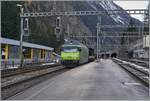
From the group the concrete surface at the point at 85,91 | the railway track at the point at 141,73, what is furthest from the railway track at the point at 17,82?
the railway track at the point at 141,73

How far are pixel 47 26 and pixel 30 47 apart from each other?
Result: 156 ft

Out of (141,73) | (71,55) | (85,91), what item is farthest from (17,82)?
(71,55)

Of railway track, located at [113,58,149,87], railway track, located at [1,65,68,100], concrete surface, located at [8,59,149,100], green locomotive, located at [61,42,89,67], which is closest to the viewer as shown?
concrete surface, located at [8,59,149,100]

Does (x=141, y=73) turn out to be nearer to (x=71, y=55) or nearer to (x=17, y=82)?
(x=17, y=82)

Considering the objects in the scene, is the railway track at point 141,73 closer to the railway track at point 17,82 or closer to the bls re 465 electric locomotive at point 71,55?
the railway track at point 17,82

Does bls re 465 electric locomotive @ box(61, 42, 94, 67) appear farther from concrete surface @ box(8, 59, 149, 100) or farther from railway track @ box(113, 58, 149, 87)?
concrete surface @ box(8, 59, 149, 100)

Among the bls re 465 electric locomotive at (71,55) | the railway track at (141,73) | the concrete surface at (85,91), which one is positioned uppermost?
the bls re 465 electric locomotive at (71,55)

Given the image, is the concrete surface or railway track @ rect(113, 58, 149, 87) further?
railway track @ rect(113, 58, 149, 87)

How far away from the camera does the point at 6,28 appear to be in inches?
2997

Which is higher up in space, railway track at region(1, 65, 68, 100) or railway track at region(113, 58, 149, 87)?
railway track at region(113, 58, 149, 87)

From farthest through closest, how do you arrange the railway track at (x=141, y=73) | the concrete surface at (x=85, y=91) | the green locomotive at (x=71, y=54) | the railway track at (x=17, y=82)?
the green locomotive at (x=71, y=54)
the railway track at (x=141, y=73)
the railway track at (x=17, y=82)
the concrete surface at (x=85, y=91)

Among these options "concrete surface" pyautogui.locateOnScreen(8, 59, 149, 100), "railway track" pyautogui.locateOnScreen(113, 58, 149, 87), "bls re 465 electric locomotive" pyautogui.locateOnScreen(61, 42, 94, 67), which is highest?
"bls re 465 electric locomotive" pyautogui.locateOnScreen(61, 42, 94, 67)

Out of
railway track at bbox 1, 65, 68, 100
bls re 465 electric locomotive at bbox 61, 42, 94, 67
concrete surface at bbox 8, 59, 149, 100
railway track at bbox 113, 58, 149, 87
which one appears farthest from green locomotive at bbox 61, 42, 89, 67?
concrete surface at bbox 8, 59, 149, 100

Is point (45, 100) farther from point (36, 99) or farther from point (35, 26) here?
point (35, 26)
